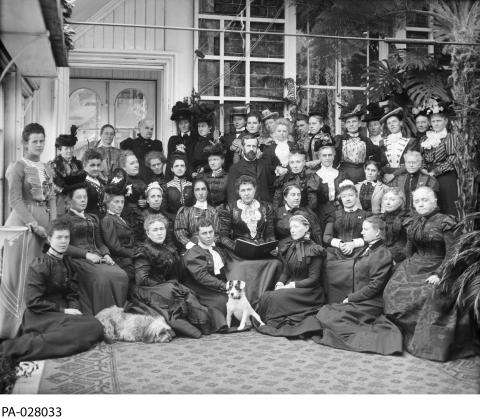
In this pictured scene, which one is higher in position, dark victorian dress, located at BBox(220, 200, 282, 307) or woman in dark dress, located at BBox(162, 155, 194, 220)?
woman in dark dress, located at BBox(162, 155, 194, 220)

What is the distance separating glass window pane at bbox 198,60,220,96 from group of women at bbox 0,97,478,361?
1157 mm


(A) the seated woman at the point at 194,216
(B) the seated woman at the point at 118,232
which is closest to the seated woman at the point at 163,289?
(B) the seated woman at the point at 118,232

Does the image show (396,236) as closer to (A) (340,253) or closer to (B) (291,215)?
(A) (340,253)

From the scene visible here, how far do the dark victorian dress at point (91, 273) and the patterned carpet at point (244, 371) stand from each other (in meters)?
0.49

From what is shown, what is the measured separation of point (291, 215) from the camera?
6.54m

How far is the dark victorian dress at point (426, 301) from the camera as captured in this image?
536 centimetres

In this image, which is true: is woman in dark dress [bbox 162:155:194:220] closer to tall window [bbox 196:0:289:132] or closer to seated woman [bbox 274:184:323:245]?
seated woman [bbox 274:184:323:245]

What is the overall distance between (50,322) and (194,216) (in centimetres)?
185

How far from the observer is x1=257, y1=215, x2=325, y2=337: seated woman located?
232 inches

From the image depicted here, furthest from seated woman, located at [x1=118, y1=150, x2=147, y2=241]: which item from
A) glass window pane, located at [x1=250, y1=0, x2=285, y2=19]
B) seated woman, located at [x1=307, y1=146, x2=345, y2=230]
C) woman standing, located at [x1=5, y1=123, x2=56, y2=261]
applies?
glass window pane, located at [x1=250, y1=0, x2=285, y2=19]

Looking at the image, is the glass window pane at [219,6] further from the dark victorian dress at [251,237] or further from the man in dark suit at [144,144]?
the dark victorian dress at [251,237]

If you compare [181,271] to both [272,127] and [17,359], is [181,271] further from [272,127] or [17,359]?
[272,127]

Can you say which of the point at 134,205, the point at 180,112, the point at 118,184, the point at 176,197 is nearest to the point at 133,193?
the point at 134,205
